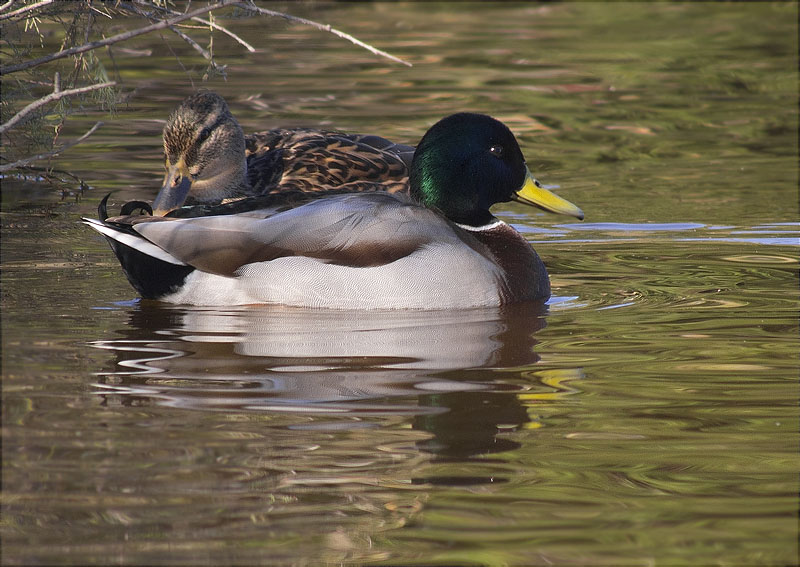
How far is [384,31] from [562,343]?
1316 centimetres

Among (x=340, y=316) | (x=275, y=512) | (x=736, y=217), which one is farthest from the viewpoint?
(x=736, y=217)

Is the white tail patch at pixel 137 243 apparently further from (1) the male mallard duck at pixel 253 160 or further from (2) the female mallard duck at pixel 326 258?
(1) the male mallard duck at pixel 253 160

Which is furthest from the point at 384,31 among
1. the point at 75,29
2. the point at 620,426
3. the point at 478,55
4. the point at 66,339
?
the point at 620,426

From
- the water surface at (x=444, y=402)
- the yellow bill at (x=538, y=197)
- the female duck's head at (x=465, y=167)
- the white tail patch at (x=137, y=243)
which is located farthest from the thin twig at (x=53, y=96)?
the yellow bill at (x=538, y=197)

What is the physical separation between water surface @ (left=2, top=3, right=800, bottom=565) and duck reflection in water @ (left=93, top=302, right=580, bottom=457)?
18 millimetres

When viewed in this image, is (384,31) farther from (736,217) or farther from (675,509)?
(675,509)

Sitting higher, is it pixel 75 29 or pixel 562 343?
pixel 75 29

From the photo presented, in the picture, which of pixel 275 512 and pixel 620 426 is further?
pixel 620 426

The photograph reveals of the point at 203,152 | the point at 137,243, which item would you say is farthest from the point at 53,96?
the point at 203,152

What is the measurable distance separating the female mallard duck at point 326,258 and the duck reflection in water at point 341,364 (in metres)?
0.09

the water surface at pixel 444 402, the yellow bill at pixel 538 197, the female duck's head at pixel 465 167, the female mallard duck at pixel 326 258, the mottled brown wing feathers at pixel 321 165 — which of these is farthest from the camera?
the mottled brown wing feathers at pixel 321 165

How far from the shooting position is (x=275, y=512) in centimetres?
432

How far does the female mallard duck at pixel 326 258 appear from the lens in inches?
274

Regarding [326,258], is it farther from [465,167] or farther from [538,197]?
[538,197]
